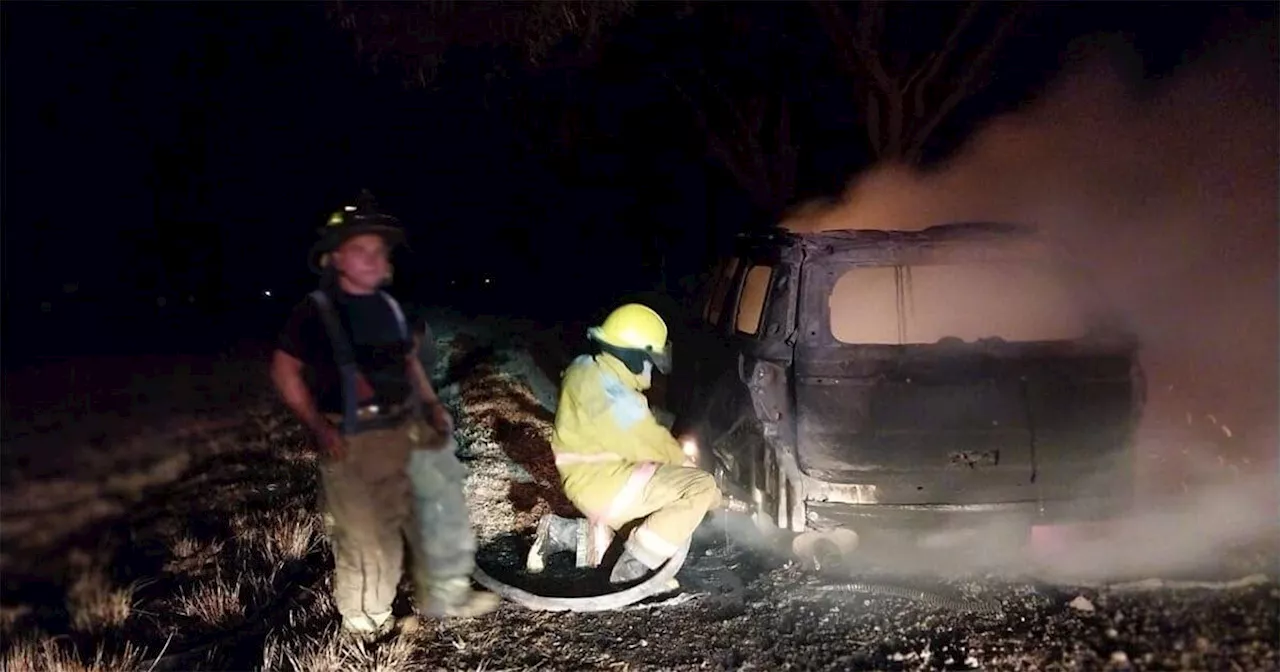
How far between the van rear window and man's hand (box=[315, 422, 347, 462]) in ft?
7.52

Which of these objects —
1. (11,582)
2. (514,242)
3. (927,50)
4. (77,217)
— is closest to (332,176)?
(514,242)

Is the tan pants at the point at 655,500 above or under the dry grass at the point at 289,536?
above

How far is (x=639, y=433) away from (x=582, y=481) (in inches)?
14.7

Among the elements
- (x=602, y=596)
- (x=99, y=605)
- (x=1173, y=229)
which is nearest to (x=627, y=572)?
(x=602, y=596)

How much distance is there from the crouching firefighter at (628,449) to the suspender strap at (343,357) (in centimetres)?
108

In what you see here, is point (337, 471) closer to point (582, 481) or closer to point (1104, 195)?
point (582, 481)

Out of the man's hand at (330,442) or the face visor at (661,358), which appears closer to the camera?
the man's hand at (330,442)

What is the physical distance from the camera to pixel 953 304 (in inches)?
187

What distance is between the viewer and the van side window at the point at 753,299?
4.86 metres

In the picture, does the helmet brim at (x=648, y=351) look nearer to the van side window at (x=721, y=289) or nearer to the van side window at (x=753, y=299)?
the van side window at (x=753, y=299)

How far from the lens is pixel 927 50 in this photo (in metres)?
12.9

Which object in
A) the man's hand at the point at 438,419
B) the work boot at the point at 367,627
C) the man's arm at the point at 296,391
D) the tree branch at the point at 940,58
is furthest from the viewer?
the tree branch at the point at 940,58

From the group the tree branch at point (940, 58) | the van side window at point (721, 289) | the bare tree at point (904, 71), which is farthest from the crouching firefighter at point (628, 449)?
the tree branch at point (940, 58)

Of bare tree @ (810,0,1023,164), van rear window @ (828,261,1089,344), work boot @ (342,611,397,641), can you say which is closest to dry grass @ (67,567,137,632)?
work boot @ (342,611,397,641)
